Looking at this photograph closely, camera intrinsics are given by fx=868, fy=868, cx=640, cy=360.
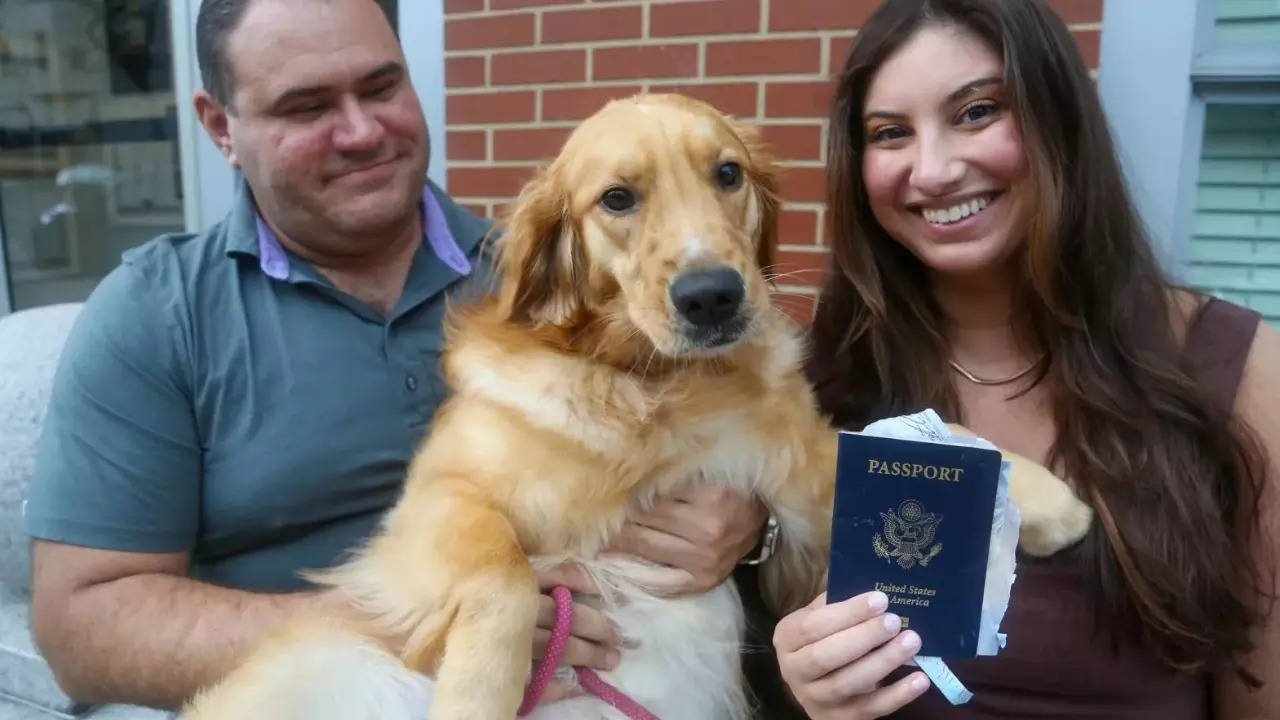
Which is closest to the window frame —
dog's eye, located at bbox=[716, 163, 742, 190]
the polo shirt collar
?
dog's eye, located at bbox=[716, 163, 742, 190]

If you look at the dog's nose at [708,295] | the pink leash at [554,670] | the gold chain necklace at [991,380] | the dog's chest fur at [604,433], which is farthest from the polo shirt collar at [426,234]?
the gold chain necklace at [991,380]

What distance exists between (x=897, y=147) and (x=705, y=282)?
0.48 metres

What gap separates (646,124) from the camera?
1.60 m

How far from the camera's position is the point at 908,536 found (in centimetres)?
111

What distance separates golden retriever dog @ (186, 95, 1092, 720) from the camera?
4.76ft

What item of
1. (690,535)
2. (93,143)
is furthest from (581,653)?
(93,143)

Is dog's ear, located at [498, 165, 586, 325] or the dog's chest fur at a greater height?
dog's ear, located at [498, 165, 586, 325]

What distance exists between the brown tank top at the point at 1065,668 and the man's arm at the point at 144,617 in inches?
48.1

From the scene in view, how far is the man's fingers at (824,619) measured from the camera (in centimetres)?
115

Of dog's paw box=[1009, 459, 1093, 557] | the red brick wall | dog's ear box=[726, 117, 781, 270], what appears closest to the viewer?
dog's paw box=[1009, 459, 1093, 557]

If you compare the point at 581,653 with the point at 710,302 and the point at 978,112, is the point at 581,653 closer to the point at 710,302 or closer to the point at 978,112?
the point at 710,302

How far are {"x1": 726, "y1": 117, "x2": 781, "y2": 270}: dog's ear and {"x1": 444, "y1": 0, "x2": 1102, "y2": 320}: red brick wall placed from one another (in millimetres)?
480

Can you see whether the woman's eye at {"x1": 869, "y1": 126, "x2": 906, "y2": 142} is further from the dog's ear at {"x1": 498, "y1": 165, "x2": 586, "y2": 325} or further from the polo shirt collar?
the polo shirt collar

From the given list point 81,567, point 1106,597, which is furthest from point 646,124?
point 81,567
